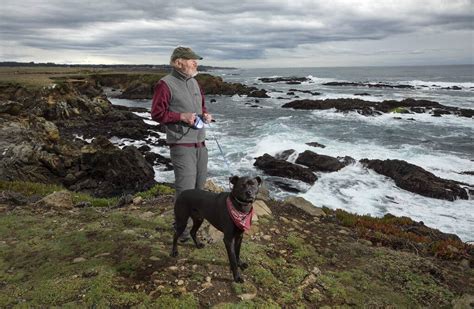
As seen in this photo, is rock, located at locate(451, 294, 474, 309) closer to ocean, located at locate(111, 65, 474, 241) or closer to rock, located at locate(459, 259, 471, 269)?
rock, located at locate(459, 259, 471, 269)

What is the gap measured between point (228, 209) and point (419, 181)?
1612 centimetres

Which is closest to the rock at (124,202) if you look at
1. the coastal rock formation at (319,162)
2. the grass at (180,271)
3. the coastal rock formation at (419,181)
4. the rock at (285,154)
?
the grass at (180,271)

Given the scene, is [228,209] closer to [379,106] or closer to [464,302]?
[464,302]

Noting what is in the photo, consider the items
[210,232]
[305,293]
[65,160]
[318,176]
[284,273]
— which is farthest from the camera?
[318,176]

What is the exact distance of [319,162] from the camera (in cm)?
2144

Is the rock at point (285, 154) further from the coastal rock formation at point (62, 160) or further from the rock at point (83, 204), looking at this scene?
the rock at point (83, 204)

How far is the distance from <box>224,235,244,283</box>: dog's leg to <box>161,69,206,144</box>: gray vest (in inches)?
62.4

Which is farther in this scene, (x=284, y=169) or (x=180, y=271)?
(x=284, y=169)

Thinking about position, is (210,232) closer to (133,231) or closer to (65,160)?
(133,231)

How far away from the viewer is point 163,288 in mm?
Result: 4574

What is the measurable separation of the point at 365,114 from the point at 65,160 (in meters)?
35.9

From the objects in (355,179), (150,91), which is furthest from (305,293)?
(150,91)

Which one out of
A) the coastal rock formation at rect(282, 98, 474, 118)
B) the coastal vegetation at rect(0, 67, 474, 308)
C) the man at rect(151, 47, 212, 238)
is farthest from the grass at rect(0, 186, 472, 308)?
the coastal rock formation at rect(282, 98, 474, 118)

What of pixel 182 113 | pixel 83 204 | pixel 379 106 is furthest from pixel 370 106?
pixel 182 113
